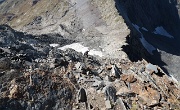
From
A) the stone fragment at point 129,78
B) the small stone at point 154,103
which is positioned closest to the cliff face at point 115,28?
the stone fragment at point 129,78

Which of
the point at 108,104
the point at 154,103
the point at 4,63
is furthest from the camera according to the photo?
the point at 4,63

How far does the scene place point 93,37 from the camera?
50906mm

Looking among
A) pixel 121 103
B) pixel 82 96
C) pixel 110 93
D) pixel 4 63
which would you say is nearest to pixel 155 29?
pixel 110 93

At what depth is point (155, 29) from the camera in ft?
266

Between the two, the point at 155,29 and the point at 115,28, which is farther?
the point at 155,29

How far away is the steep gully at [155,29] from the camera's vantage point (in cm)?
5044

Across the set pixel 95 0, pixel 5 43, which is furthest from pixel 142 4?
pixel 5 43

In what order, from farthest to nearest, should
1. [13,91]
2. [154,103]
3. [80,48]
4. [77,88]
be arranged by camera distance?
[80,48], [77,88], [154,103], [13,91]

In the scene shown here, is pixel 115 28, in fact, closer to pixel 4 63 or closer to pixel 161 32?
pixel 161 32

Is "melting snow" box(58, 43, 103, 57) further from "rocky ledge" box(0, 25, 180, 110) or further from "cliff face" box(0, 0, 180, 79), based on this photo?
"rocky ledge" box(0, 25, 180, 110)

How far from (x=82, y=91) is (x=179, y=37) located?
69.4m

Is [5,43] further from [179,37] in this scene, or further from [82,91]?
[179,37]

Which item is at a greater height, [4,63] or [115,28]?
[115,28]

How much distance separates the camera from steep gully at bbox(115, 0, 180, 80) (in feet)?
165
